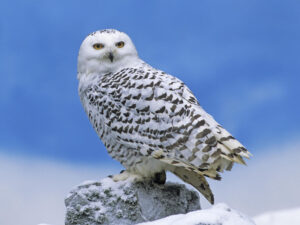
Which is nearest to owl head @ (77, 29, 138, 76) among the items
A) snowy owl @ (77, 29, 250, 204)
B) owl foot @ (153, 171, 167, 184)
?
snowy owl @ (77, 29, 250, 204)

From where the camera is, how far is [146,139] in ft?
17.5

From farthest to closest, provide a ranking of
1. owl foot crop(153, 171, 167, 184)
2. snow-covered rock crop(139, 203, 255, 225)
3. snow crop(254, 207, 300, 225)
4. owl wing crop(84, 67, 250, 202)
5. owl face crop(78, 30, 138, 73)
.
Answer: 1. snow crop(254, 207, 300, 225)
2. owl face crop(78, 30, 138, 73)
3. owl foot crop(153, 171, 167, 184)
4. owl wing crop(84, 67, 250, 202)
5. snow-covered rock crop(139, 203, 255, 225)

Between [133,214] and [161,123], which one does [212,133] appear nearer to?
[161,123]

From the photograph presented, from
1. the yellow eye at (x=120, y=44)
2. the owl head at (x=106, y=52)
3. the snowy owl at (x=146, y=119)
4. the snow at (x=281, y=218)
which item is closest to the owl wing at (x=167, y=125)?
the snowy owl at (x=146, y=119)

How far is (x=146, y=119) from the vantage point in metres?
5.38

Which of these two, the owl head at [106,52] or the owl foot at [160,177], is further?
the owl head at [106,52]

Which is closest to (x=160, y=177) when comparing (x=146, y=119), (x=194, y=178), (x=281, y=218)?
(x=194, y=178)

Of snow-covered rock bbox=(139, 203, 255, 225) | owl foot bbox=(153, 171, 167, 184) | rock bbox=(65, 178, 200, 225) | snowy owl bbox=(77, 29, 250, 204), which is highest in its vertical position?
snowy owl bbox=(77, 29, 250, 204)

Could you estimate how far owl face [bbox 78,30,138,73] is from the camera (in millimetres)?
5867

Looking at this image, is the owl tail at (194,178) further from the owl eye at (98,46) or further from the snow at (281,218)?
the snow at (281,218)

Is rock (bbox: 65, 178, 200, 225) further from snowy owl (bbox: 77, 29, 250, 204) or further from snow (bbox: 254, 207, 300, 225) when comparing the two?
snow (bbox: 254, 207, 300, 225)

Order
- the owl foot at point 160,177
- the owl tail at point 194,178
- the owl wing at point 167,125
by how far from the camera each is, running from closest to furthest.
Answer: the owl wing at point 167,125 → the owl tail at point 194,178 → the owl foot at point 160,177

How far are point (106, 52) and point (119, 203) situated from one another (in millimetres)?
1554

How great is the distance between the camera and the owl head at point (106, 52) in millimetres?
5871
